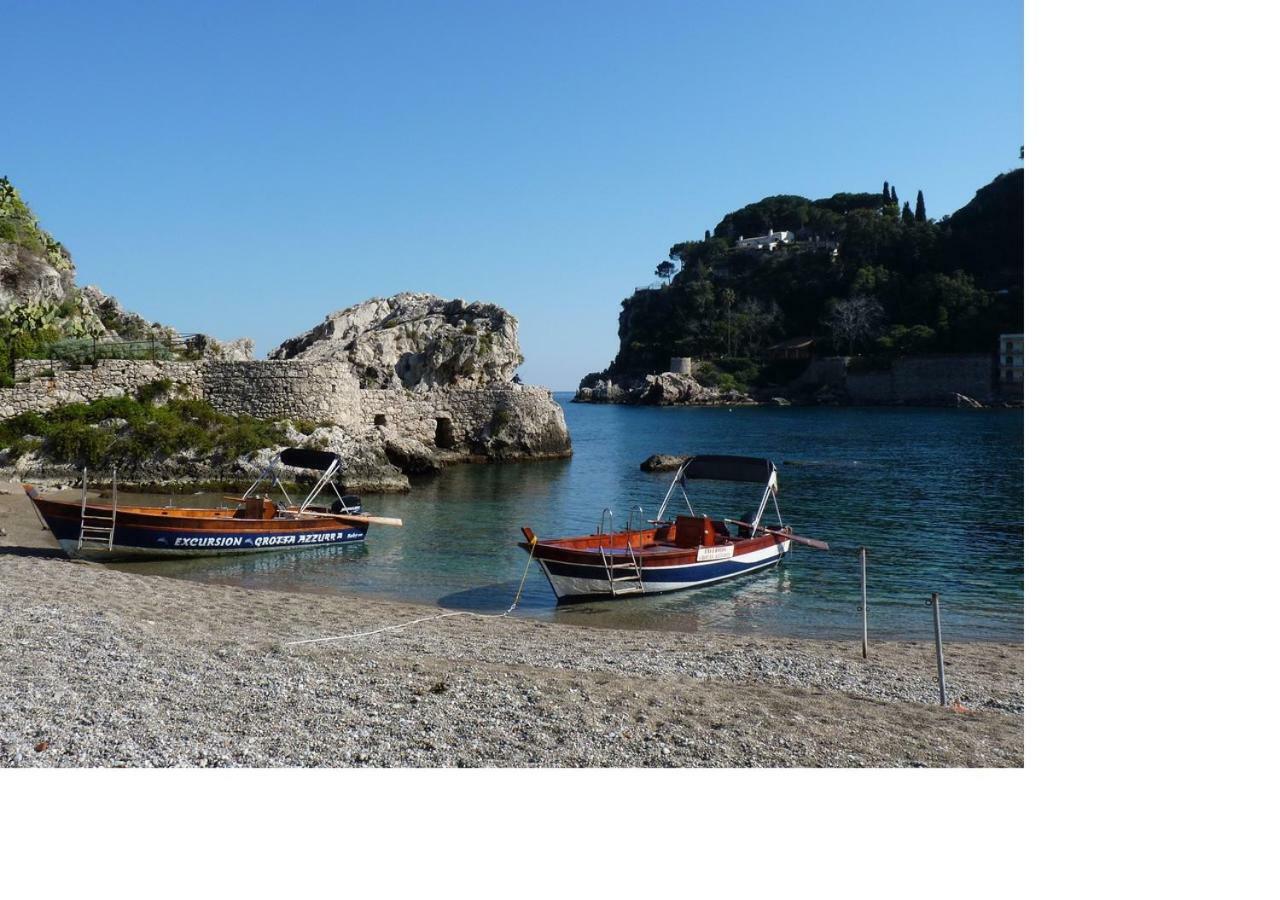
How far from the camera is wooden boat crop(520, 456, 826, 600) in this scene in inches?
487

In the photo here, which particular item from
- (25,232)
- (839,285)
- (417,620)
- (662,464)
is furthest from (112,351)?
(839,285)

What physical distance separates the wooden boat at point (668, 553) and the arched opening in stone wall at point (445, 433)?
19492 mm

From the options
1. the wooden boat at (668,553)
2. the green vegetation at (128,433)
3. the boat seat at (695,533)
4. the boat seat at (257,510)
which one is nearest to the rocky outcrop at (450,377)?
the green vegetation at (128,433)

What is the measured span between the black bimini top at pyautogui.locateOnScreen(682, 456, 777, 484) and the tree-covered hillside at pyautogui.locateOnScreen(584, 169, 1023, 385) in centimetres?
6415

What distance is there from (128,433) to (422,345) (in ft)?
44.5

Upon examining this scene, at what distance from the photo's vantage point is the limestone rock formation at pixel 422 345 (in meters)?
33.4

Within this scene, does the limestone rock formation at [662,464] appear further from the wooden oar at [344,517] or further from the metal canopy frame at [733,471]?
the metal canopy frame at [733,471]

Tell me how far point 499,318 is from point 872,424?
28045mm

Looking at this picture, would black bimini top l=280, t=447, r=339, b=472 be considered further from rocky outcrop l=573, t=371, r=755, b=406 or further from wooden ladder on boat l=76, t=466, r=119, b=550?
rocky outcrop l=573, t=371, r=755, b=406

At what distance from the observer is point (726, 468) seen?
15906mm

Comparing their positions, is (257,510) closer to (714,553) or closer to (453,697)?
(714,553)

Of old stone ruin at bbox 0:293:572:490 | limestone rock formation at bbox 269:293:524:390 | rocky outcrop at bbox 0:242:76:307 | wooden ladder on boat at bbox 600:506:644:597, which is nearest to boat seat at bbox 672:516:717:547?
wooden ladder on boat at bbox 600:506:644:597
